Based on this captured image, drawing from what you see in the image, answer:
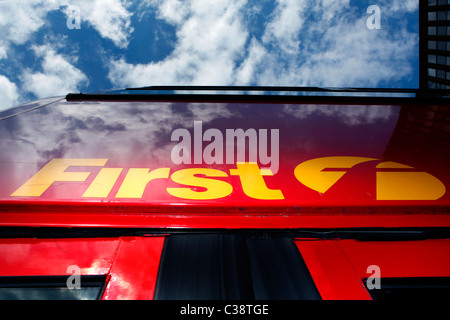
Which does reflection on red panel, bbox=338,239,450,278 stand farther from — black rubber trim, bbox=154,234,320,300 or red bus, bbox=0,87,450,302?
black rubber trim, bbox=154,234,320,300

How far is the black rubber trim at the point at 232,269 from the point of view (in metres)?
1.20

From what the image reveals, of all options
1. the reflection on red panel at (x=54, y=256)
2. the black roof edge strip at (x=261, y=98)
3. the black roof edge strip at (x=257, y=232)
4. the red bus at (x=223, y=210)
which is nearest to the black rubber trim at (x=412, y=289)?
the red bus at (x=223, y=210)

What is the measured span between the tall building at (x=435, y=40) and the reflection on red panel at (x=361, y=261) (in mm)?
33590

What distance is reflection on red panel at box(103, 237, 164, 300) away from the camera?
119cm

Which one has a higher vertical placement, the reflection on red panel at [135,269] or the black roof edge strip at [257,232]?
the black roof edge strip at [257,232]

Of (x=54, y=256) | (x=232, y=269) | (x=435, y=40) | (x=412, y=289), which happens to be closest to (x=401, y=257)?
(x=412, y=289)

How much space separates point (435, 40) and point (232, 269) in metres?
39.6

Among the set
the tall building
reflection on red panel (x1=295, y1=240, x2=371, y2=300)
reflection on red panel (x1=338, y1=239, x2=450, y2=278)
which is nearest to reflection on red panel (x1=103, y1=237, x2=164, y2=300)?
reflection on red panel (x1=295, y1=240, x2=371, y2=300)

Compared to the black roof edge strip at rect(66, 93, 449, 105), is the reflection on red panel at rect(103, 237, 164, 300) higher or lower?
lower

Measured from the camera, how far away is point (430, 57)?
32.4 m

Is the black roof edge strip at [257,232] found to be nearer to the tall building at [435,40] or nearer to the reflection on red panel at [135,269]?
the reflection on red panel at [135,269]

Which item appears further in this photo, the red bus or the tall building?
the tall building

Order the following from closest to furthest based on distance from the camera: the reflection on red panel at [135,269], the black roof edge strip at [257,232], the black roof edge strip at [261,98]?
1. the reflection on red panel at [135,269]
2. the black roof edge strip at [257,232]
3. the black roof edge strip at [261,98]
